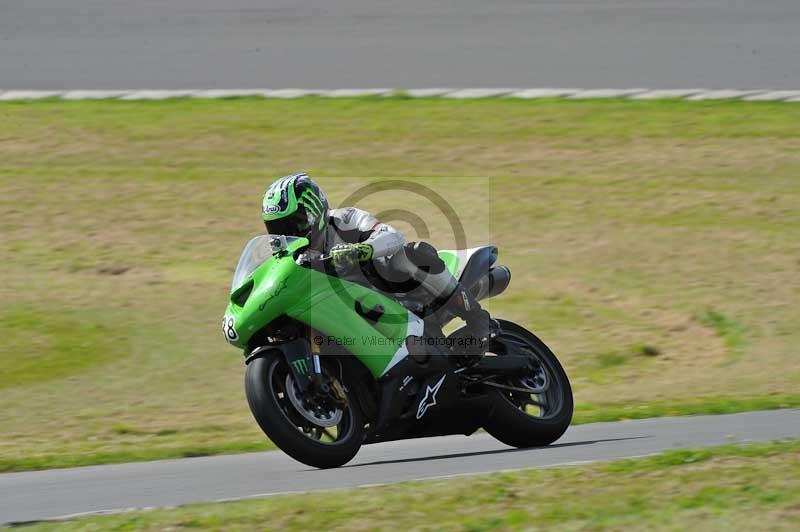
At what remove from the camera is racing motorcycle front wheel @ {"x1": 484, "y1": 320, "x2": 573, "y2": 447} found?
27.1 ft

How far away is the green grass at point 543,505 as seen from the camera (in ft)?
19.6

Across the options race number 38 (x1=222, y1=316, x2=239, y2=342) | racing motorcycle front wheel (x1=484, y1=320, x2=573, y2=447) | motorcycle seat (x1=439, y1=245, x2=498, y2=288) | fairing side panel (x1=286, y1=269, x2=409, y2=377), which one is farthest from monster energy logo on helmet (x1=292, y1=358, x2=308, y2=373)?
motorcycle seat (x1=439, y1=245, x2=498, y2=288)

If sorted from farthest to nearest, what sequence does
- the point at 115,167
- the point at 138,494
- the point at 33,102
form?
the point at 33,102 < the point at 115,167 < the point at 138,494

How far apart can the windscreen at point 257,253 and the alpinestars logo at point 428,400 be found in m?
1.20

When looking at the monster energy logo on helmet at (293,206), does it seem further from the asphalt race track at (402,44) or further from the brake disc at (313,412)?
the asphalt race track at (402,44)

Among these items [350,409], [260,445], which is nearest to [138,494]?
[350,409]

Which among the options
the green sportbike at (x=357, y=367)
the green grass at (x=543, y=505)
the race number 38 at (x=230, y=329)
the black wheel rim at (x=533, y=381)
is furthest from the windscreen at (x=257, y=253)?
the black wheel rim at (x=533, y=381)

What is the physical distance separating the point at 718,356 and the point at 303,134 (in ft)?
25.0

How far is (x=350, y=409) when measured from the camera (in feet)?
24.5

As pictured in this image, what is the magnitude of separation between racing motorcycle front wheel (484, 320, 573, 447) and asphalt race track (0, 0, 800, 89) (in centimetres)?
1071

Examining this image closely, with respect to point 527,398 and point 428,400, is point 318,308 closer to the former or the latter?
point 428,400

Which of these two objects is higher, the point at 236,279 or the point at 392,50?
the point at 392,50

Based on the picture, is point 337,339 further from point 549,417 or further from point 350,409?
point 549,417

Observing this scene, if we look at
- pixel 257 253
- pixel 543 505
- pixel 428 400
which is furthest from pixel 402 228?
pixel 543 505
